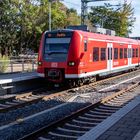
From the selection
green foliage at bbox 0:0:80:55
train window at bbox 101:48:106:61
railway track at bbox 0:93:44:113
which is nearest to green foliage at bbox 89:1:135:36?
green foliage at bbox 0:0:80:55

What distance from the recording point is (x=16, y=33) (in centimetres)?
5122

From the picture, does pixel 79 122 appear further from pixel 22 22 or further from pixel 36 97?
pixel 22 22

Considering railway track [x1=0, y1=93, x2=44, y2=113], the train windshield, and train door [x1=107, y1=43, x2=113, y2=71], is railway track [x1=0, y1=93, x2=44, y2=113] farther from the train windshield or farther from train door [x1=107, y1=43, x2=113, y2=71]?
train door [x1=107, y1=43, x2=113, y2=71]

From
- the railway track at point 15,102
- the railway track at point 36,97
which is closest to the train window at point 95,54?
the railway track at point 36,97

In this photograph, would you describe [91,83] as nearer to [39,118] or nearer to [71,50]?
[71,50]

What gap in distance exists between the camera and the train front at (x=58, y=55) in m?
19.0

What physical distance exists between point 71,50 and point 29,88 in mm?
2657

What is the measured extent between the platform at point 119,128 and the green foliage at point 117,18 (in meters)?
57.5

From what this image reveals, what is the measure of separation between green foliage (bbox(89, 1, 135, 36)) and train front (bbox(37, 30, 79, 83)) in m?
49.2

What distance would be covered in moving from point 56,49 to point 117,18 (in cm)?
5263

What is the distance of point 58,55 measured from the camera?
19.3 m

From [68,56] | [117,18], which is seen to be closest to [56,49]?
[68,56]

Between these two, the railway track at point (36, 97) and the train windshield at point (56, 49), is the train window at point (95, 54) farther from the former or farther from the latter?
the train windshield at point (56, 49)

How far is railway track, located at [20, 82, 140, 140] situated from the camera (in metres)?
9.70
